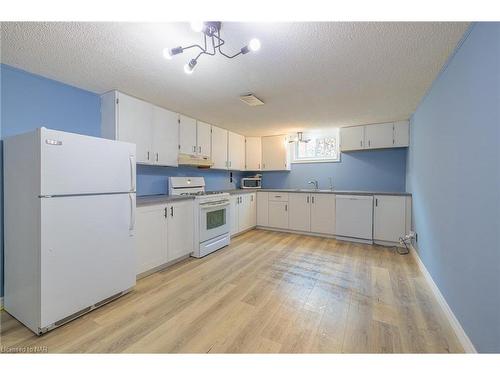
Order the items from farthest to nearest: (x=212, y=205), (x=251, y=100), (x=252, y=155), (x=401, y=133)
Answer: (x=252, y=155) → (x=401, y=133) → (x=212, y=205) → (x=251, y=100)

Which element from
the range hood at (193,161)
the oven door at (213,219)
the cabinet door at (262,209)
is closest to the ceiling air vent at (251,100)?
the range hood at (193,161)

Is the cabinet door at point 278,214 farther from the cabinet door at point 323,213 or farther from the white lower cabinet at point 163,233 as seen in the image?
the white lower cabinet at point 163,233

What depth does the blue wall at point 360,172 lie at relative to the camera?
4070 mm

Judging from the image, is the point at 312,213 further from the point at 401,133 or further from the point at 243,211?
the point at 401,133

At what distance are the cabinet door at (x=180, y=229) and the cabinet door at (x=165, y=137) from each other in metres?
0.74

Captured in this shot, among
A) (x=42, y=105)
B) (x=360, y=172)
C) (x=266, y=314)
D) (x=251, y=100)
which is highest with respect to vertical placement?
(x=251, y=100)

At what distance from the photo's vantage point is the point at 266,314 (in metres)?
1.82

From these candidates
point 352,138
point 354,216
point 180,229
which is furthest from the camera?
point 352,138

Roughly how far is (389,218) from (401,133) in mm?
1549

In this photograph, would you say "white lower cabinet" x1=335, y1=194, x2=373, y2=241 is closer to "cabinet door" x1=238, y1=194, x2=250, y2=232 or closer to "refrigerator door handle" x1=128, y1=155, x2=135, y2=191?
"cabinet door" x1=238, y1=194, x2=250, y2=232

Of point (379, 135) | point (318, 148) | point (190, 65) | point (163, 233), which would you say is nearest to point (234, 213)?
point (163, 233)

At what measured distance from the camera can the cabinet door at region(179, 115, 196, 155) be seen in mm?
3414

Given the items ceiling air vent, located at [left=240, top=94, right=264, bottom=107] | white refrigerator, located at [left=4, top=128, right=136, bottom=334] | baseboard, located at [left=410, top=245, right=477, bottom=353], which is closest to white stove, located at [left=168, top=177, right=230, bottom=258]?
white refrigerator, located at [left=4, top=128, right=136, bottom=334]
